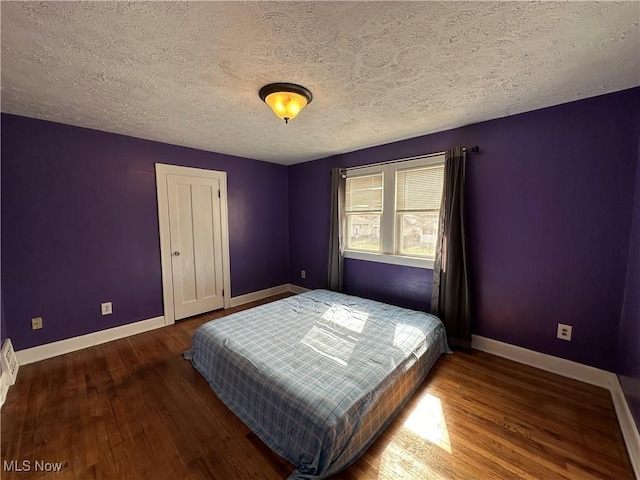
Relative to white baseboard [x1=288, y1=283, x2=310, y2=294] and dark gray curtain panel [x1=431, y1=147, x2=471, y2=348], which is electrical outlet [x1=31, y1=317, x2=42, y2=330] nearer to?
white baseboard [x1=288, y1=283, x2=310, y2=294]

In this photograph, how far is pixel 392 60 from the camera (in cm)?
150

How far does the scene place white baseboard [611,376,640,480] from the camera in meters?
1.37

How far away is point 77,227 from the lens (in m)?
2.62

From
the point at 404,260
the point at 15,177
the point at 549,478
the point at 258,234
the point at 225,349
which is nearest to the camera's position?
the point at 549,478

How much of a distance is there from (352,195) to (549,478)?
3.11m

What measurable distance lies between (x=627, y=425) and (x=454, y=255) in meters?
1.53

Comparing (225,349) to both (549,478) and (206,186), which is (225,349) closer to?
(549,478)

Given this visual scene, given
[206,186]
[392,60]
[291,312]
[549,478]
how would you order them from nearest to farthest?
[549,478]
[392,60]
[291,312]
[206,186]

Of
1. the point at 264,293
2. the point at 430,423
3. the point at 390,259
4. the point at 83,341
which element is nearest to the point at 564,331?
the point at 430,423

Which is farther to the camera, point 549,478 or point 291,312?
point 291,312

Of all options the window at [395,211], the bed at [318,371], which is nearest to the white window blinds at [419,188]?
the window at [395,211]

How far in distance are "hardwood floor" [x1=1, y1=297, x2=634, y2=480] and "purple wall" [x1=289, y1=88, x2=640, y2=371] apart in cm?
48

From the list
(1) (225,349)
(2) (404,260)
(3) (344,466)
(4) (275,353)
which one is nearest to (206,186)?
(1) (225,349)

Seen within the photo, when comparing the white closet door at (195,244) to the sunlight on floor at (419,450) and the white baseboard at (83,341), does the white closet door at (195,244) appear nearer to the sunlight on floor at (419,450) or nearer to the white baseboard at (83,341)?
the white baseboard at (83,341)
